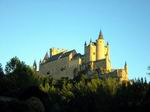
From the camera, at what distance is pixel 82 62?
480 ft

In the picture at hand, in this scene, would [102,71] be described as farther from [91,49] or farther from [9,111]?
[9,111]

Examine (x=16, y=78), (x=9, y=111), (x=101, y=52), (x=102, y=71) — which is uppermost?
(x=101, y=52)

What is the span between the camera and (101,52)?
495 ft

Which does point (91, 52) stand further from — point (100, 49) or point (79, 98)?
point (79, 98)

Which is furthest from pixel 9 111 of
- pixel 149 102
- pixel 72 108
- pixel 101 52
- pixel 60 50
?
pixel 60 50

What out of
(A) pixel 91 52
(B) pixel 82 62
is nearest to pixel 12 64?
(B) pixel 82 62

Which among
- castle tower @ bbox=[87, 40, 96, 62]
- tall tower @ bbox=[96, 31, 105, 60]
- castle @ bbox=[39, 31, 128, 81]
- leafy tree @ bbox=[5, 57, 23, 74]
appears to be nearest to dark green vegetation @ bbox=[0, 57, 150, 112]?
leafy tree @ bbox=[5, 57, 23, 74]

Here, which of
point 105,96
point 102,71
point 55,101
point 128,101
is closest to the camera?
point 128,101

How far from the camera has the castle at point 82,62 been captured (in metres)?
137

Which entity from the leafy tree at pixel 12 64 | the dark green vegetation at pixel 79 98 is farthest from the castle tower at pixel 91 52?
the dark green vegetation at pixel 79 98

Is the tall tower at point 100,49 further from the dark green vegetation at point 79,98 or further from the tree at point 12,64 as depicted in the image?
the dark green vegetation at point 79,98

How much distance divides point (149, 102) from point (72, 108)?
12844 millimetres

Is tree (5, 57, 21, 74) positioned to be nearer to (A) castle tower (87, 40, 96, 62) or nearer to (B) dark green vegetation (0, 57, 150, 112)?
(B) dark green vegetation (0, 57, 150, 112)

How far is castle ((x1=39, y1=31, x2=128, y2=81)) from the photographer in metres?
137
